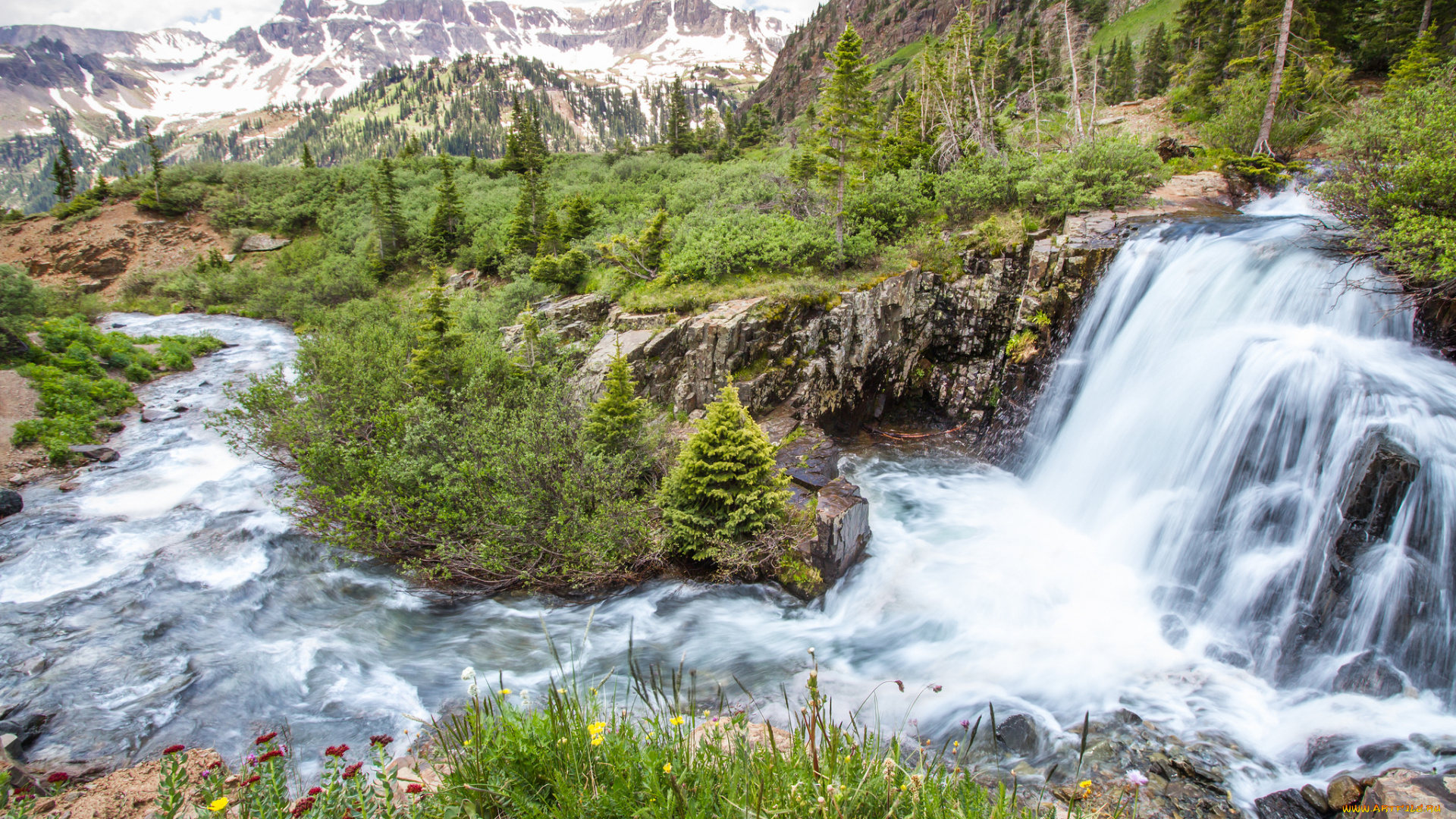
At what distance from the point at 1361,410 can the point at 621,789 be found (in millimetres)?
12140

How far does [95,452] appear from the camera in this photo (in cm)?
1686

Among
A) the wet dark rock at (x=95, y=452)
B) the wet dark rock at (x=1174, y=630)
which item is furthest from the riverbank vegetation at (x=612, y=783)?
the wet dark rock at (x=95, y=452)

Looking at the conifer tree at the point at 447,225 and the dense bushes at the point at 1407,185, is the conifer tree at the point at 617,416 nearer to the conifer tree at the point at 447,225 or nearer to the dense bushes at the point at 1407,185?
the dense bushes at the point at 1407,185

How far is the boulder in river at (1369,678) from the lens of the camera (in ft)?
24.6

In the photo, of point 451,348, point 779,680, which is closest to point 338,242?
point 451,348

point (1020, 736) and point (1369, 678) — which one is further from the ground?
point (1369, 678)

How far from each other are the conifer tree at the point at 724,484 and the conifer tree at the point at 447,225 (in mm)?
28795

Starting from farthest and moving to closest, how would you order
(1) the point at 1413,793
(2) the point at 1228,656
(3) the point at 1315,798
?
(2) the point at 1228,656, (3) the point at 1315,798, (1) the point at 1413,793

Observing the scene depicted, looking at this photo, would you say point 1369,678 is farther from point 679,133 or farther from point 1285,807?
point 679,133

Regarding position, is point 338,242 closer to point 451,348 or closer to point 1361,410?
point 451,348

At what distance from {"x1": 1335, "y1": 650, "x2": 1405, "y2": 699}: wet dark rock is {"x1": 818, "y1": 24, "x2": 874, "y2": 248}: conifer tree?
13675 mm

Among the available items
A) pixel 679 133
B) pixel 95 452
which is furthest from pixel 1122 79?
pixel 95 452

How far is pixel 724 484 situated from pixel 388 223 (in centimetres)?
3525

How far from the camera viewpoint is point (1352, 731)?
719cm
